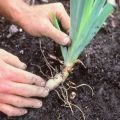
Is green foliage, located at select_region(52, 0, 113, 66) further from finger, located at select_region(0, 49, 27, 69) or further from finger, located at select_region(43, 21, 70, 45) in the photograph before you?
finger, located at select_region(0, 49, 27, 69)

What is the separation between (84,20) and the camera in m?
1.67

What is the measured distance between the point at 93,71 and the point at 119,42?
10.5 inches

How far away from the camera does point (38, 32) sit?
6.05 feet

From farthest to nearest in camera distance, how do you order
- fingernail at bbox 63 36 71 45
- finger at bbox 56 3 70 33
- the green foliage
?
finger at bbox 56 3 70 33 < fingernail at bbox 63 36 71 45 < the green foliage


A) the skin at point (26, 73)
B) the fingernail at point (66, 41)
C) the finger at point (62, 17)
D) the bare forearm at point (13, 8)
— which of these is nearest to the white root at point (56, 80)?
the skin at point (26, 73)

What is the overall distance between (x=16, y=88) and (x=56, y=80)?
195mm

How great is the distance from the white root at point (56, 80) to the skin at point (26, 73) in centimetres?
3

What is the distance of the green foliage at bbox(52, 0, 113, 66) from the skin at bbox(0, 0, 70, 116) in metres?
0.05

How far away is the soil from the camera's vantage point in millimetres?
1818

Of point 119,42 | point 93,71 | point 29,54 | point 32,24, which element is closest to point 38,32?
point 32,24

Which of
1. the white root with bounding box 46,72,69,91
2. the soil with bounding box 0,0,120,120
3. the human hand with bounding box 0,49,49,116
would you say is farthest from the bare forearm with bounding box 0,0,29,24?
the white root with bounding box 46,72,69,91

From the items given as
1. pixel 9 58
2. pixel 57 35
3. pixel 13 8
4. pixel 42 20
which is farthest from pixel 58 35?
pixel 13 8

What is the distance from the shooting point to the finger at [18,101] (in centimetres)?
170

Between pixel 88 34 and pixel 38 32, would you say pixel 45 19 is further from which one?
pixel 88 34
